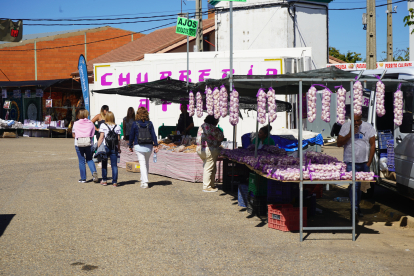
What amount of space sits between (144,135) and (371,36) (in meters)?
10.4

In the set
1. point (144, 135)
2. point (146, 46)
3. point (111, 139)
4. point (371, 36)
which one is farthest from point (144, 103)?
point (146, 46)

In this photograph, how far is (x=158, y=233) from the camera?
6766mm

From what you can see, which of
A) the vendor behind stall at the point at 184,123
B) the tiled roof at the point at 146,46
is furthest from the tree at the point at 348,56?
the vendor behind stall at the point at 184,123

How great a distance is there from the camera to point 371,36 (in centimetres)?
1667

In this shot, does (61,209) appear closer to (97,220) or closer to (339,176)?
(97,220)

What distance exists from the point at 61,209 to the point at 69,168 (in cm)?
578

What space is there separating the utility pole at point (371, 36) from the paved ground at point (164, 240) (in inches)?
385

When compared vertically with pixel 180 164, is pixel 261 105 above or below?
above

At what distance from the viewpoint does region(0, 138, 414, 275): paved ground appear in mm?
5262

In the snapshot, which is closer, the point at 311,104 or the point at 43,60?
the point at 311,104

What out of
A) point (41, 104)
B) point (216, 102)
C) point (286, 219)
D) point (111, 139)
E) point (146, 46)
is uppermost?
point (146, 46)

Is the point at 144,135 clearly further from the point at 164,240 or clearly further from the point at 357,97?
the point at 357,97

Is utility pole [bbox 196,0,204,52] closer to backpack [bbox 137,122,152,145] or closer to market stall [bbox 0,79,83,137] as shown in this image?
market stall [bbox 0,79,83,137]

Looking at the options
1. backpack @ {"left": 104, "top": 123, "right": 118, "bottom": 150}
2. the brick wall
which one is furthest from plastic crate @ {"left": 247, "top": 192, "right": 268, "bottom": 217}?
the brick wall
